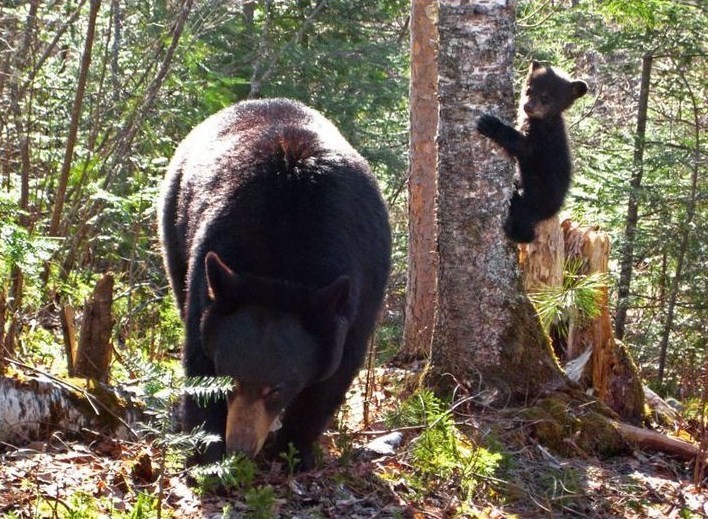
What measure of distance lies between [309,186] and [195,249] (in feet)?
2.14

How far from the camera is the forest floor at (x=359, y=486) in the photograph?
3.85 m

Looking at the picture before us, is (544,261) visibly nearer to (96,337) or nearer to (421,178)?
(421,178)

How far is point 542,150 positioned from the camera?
7.66 meters

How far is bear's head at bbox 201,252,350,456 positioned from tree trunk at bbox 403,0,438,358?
11.4 feet

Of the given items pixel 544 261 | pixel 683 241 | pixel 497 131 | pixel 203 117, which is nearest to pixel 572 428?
pixel 497 131

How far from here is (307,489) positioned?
180 inches

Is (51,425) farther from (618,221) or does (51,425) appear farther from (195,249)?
(618,221)

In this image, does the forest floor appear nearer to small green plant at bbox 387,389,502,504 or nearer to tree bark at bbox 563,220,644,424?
small green plant at bbox 387,389,502,504

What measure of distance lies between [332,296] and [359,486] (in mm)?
1053

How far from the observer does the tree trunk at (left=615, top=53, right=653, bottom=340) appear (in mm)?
9992

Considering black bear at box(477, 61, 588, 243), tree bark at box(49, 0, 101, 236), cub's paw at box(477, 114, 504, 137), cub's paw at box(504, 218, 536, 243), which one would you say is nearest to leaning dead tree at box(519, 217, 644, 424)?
black bear at box(477, 61, 588, 243)

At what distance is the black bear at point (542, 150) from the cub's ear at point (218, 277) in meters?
3.18

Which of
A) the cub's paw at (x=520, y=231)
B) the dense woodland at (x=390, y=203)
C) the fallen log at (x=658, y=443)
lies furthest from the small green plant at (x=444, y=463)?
the cub's paw at (x=520, y=231)

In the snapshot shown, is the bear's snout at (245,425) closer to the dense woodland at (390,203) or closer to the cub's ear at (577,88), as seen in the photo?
the dense woodland at (390,203)
